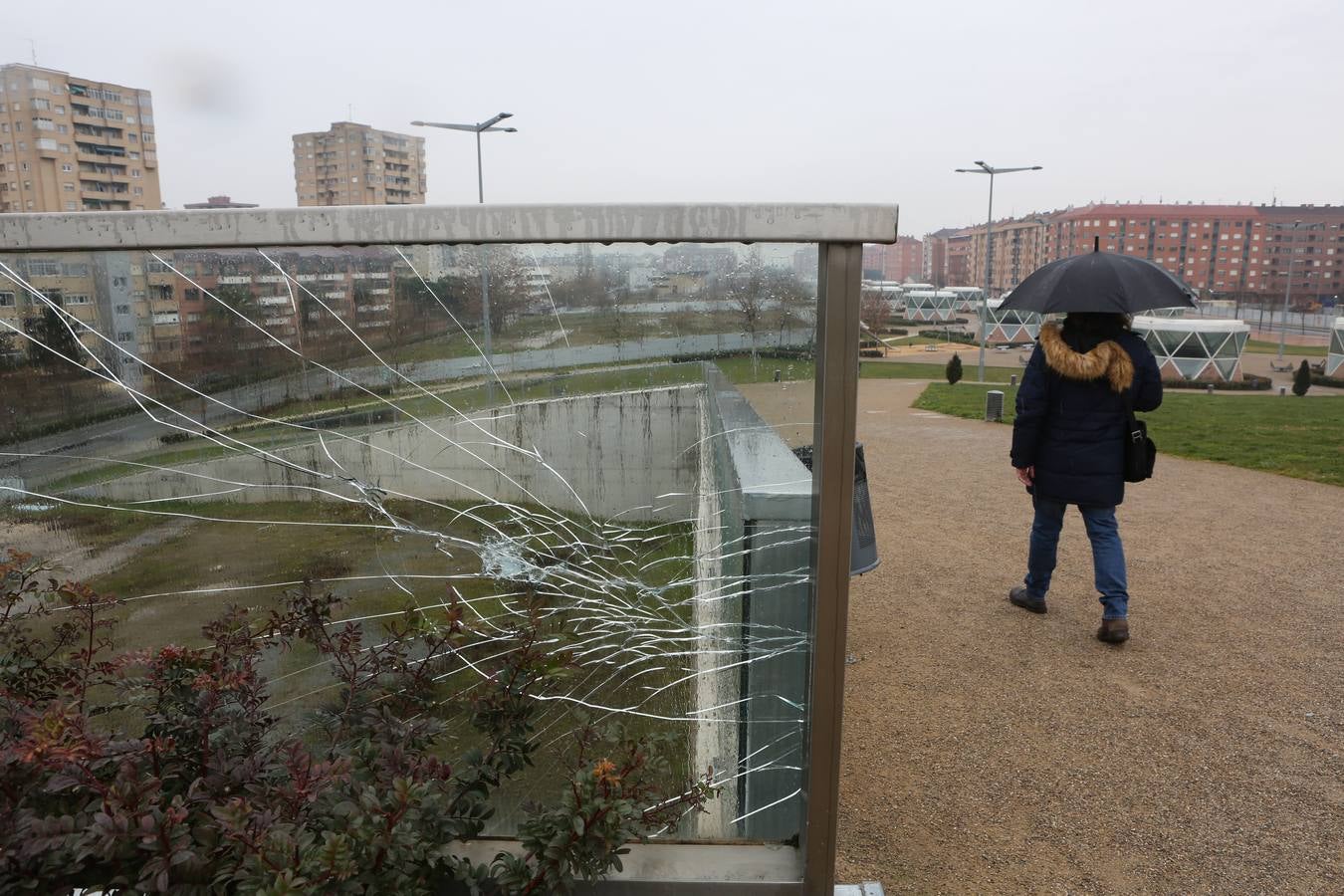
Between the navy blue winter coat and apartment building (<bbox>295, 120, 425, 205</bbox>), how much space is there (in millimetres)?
59155

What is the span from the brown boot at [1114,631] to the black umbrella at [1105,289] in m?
1.62

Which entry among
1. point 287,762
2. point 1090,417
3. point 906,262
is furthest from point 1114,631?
point 906,262

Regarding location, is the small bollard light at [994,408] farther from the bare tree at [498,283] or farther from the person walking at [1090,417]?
the bare tree at [498,283]

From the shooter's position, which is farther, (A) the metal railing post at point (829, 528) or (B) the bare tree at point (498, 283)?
(B) the bare tree at point (498, 283)

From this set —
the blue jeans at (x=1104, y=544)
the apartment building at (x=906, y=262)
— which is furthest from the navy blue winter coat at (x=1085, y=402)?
the apartment building at (x=906, y=262)

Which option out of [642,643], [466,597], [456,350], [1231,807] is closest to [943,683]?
[1231,807]

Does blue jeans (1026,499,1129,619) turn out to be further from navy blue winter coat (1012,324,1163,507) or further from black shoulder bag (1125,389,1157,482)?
black shoulder bag (1125,389,1157,482)

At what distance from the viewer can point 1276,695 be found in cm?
423

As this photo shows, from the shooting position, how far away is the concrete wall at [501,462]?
211 centimetres

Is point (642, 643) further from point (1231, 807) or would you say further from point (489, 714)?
point (1231, 807)

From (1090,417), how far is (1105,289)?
635 mm

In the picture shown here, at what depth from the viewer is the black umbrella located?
4305 millimetres

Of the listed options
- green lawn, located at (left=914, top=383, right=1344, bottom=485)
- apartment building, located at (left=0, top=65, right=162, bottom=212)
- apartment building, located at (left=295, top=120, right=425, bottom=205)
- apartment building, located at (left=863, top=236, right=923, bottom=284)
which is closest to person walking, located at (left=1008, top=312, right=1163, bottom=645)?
green lawn, located at (left=914, top=383, right=1344, bottom=485)

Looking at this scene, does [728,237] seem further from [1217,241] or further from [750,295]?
[1217,241]
